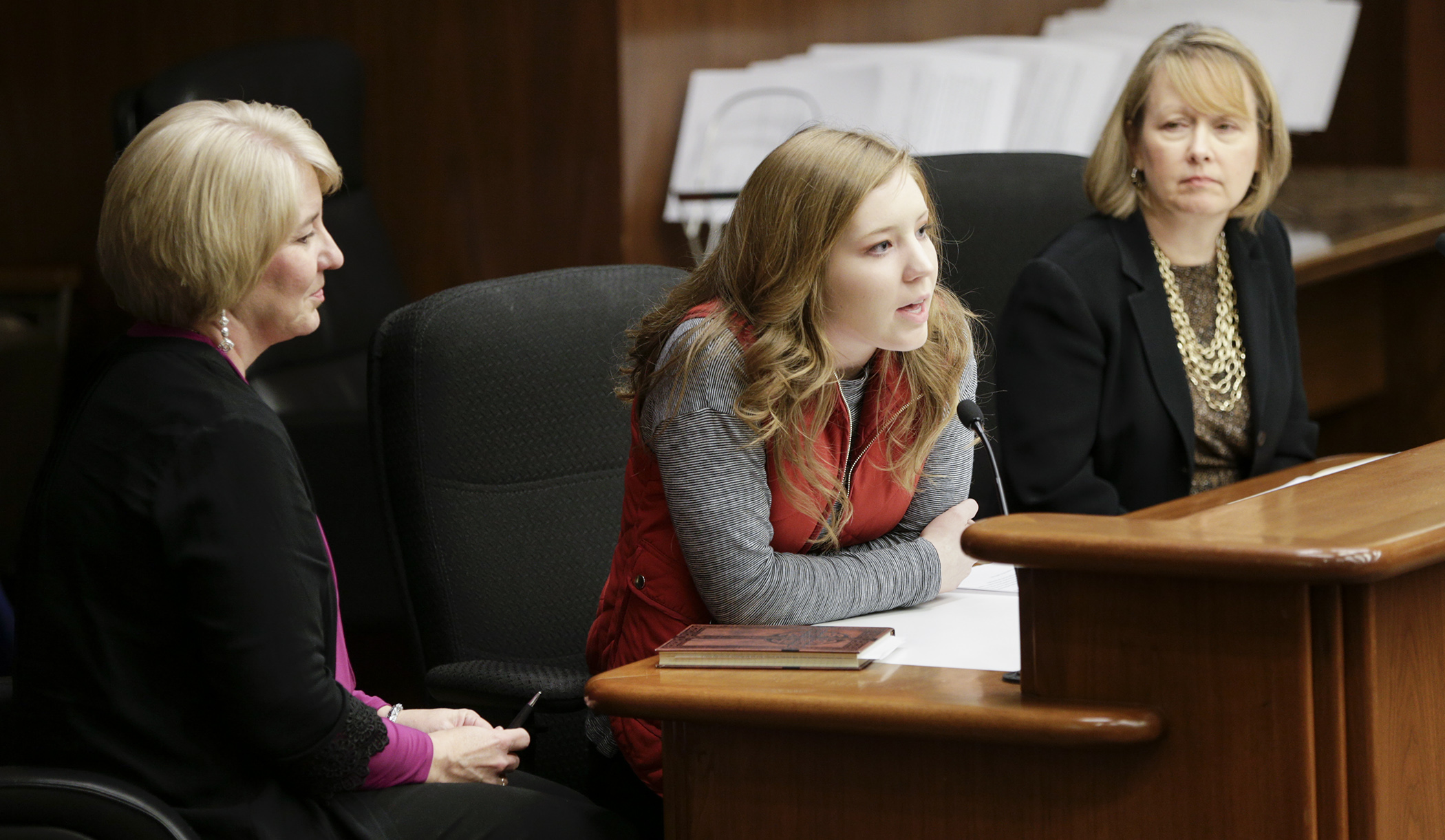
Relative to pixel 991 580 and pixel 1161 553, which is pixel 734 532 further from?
pixel 1161 553

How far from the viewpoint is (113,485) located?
130 cm

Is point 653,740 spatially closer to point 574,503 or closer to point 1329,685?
point 574,503

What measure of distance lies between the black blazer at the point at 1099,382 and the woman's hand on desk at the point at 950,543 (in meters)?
0.51

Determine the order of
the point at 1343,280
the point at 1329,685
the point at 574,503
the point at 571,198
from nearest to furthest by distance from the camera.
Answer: the point at 1329,685 → the point at 574,503 → the point at 571,198 → the point at 1343,280

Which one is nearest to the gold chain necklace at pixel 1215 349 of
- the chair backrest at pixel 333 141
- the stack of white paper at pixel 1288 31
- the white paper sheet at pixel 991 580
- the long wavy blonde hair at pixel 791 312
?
the white paper sheet at pixel 991 580

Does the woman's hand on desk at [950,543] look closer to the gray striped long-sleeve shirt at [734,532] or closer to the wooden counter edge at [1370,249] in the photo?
the gray striped long-sleeve shirt at [734,532]

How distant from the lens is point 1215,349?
7.55 feet

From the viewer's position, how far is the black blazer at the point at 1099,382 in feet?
7.32

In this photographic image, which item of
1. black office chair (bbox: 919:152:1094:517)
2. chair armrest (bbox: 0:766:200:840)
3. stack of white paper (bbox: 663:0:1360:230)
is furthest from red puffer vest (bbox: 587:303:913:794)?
stack of white paper (bbox: 663:0:1360:230)

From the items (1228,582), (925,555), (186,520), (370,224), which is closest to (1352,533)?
(1228,582)

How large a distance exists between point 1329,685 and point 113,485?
3.18 feet

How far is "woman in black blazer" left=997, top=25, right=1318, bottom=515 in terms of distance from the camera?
2240 millimetres

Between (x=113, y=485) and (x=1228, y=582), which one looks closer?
(x=1228, y=582)

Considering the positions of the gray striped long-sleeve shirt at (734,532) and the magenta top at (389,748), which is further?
the gray striped long-sleeve shirt at (734,532)
